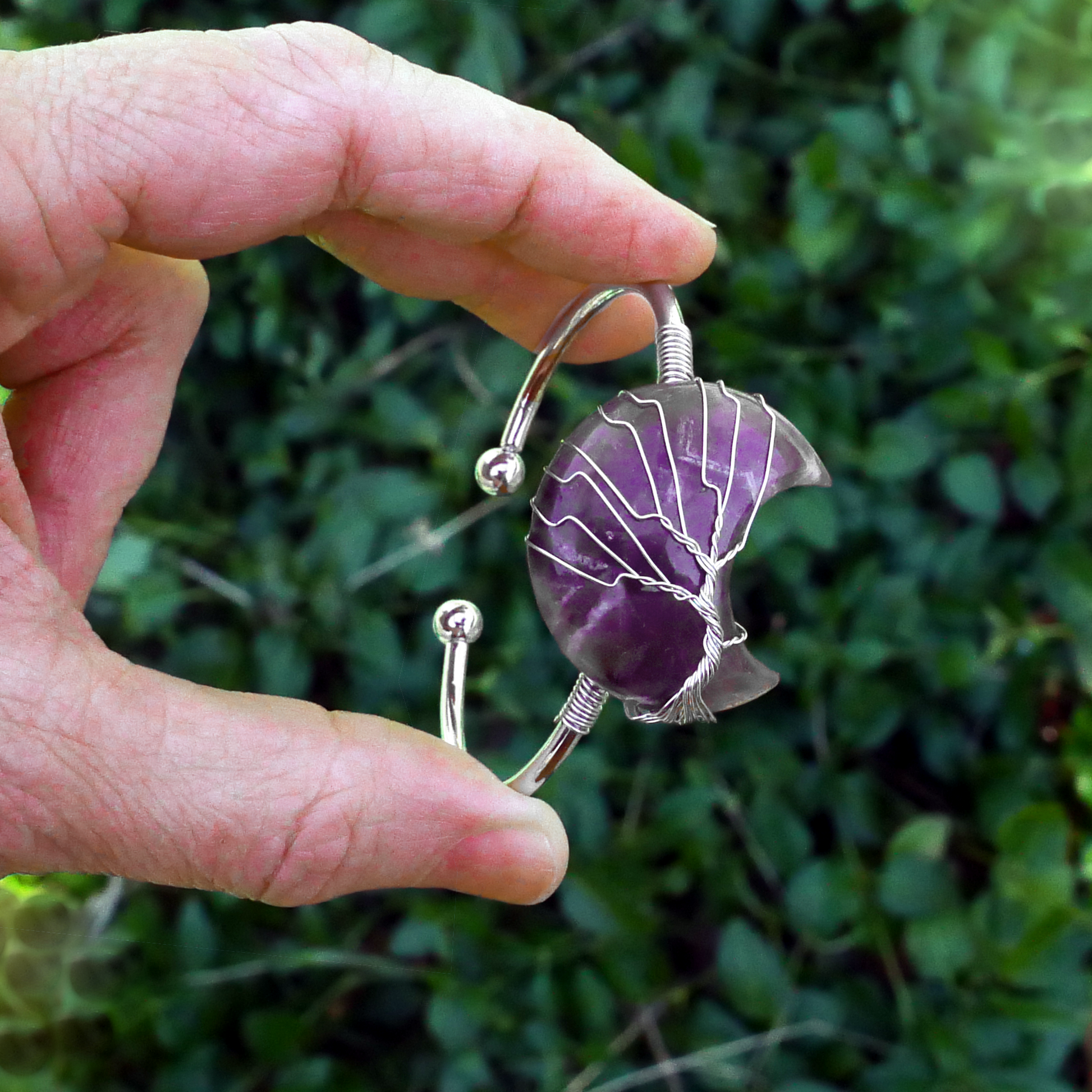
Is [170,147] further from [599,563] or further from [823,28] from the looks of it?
[823,28]

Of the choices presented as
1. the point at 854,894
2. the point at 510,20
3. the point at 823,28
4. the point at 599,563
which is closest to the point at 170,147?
the point at 599,563

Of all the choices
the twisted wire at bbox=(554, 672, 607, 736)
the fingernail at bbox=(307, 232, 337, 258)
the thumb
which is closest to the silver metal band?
the twisted wire at bbox=(554, 672, 607, 736)

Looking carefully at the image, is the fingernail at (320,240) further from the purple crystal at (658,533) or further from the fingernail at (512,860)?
the fingernail at (512,860)

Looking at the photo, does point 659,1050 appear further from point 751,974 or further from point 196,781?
point 196,781

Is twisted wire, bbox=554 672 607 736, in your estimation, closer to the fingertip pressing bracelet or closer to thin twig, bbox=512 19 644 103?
the fingertip pressing bracelet

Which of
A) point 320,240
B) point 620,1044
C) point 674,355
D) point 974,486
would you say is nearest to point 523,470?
point 674,355

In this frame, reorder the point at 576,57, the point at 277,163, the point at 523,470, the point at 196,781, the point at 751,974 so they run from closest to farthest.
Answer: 1. the point at 196,781
2. the point at 277,163
3. the point at 523,470
4. the point at 751,974
5. the point at 576,57
